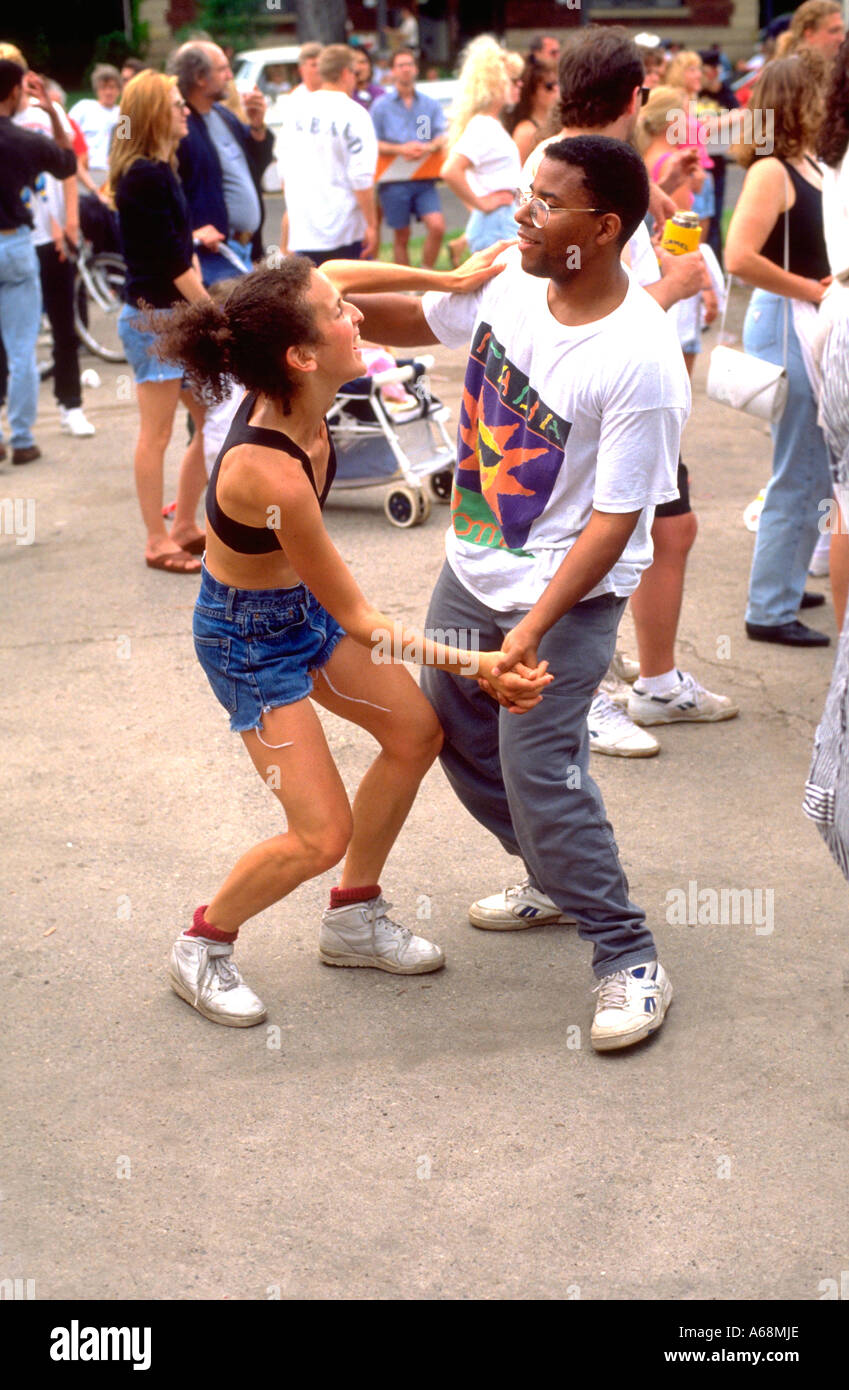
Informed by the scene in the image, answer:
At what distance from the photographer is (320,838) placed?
10.9 feet

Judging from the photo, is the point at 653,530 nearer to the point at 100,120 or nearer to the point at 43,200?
the point at 43,200

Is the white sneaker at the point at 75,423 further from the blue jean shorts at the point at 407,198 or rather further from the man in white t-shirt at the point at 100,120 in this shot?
the blue jean shorts at the point at 407,198

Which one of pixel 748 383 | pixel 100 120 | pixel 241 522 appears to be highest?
pixel 100 120

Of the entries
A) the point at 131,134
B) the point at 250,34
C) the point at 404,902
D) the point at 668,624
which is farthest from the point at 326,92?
the point at 250,34

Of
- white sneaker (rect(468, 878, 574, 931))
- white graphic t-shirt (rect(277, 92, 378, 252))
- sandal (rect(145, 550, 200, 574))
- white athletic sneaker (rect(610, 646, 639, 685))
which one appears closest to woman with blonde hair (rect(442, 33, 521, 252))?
white graphic t-shirt (rect(277, 92, 378, 252))

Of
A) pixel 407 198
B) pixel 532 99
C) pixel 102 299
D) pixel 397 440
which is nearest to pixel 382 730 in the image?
pixel 397 440

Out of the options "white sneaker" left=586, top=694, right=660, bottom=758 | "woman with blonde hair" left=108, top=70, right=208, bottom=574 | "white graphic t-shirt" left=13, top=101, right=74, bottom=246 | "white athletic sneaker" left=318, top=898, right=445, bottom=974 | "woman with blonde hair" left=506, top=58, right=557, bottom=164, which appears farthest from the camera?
"woman with blonde hair" left=506, top=58, right=557, bottom=164

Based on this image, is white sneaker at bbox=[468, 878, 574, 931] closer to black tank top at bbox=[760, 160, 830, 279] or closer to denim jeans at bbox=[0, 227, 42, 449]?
black tank top at bbox=[760, 160, 830, 279]

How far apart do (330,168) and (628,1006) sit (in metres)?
6.53

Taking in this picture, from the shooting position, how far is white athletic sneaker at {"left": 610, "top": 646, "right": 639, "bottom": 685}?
17.4ft

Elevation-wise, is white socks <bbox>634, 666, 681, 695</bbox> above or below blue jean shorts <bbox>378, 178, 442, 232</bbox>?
below

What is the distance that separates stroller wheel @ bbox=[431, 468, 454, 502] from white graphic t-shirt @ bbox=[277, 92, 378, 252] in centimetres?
205

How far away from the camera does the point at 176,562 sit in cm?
664

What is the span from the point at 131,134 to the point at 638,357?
155 inches
